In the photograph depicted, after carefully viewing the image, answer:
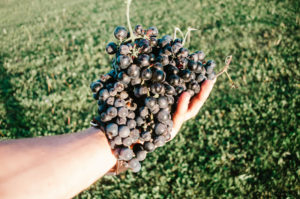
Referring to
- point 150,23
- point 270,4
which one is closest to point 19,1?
point 150,23

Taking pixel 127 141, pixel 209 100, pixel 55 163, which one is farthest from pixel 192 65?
pixel 209 100

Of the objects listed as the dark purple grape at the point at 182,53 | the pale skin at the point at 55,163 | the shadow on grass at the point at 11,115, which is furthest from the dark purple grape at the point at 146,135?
the shadow on grass at the point at 11,115

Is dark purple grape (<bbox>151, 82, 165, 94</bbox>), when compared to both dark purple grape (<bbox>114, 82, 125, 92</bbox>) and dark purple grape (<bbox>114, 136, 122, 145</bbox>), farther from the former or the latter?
dark purple grape (<bbox>114, 136, 122, 145</bbox>)

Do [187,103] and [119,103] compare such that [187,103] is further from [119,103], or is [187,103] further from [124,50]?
[124,50]

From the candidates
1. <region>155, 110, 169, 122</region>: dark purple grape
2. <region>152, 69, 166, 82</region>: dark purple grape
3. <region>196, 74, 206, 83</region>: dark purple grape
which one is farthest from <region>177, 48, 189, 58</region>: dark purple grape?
<region>155, 110, 169, 122</region>: dark purple grape

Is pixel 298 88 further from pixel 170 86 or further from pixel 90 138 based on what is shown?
pixel 90 138

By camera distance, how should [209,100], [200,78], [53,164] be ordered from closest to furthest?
[53,164]
[200,78]
[209,100]
